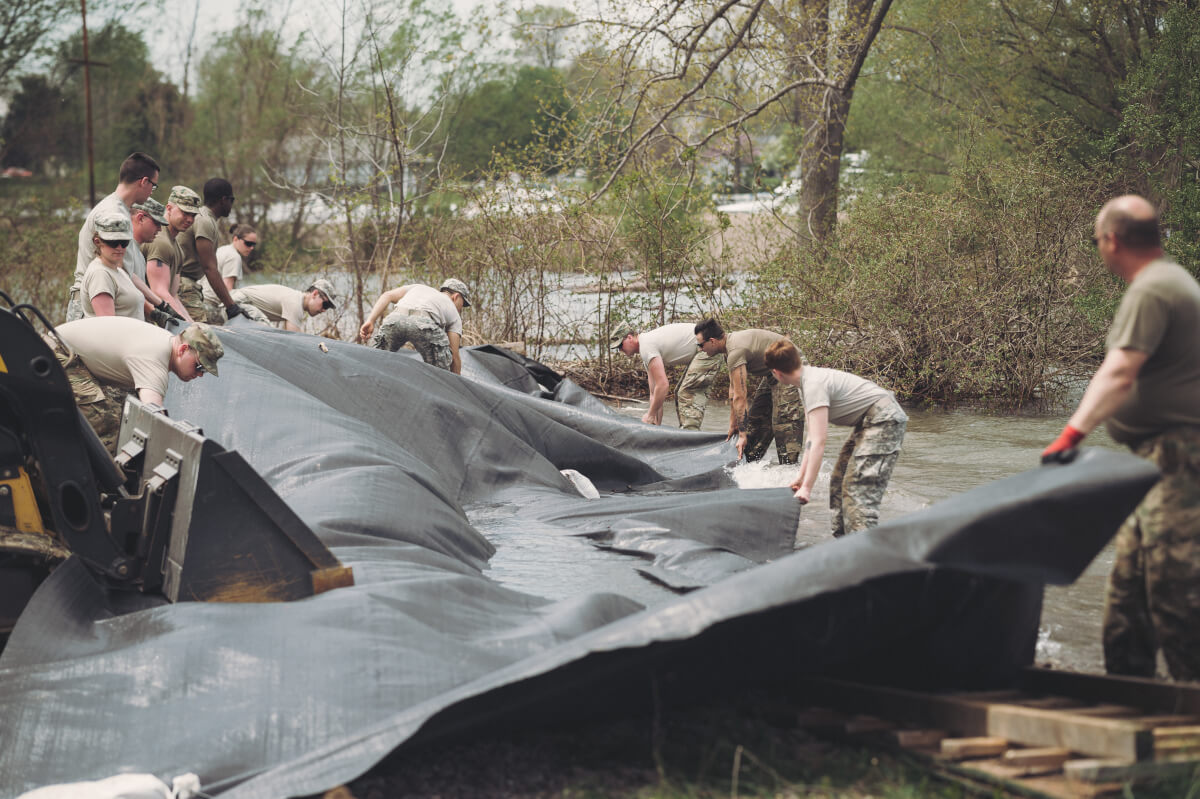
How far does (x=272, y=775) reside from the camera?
2.77 meters

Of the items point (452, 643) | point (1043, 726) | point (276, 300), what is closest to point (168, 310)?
point (276, 300)

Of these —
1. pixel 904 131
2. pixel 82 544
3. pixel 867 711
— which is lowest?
pixel 867 711

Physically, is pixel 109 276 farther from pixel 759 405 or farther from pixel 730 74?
pixel 730 74

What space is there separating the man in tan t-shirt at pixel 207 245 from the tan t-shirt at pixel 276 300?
4.28 ft

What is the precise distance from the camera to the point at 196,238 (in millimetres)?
7305

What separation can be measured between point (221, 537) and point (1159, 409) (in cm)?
299

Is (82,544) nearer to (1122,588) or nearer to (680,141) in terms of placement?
(1122,588)

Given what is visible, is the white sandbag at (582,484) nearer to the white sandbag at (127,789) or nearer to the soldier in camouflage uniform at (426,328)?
the soldier in camouflage uniform at (426,328)

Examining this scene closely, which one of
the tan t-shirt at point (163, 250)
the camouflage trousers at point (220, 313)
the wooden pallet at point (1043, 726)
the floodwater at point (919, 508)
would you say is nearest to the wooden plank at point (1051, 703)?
the wooden pallet at point (1043, 726)

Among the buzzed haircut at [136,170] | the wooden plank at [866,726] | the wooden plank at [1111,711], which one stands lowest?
the wooden plank at [866,726]

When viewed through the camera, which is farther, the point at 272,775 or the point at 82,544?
the point at 82,544

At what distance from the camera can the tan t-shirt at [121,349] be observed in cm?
457

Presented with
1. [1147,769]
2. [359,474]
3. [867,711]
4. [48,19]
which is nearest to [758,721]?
[867,711]

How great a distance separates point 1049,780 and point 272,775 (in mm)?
1956
